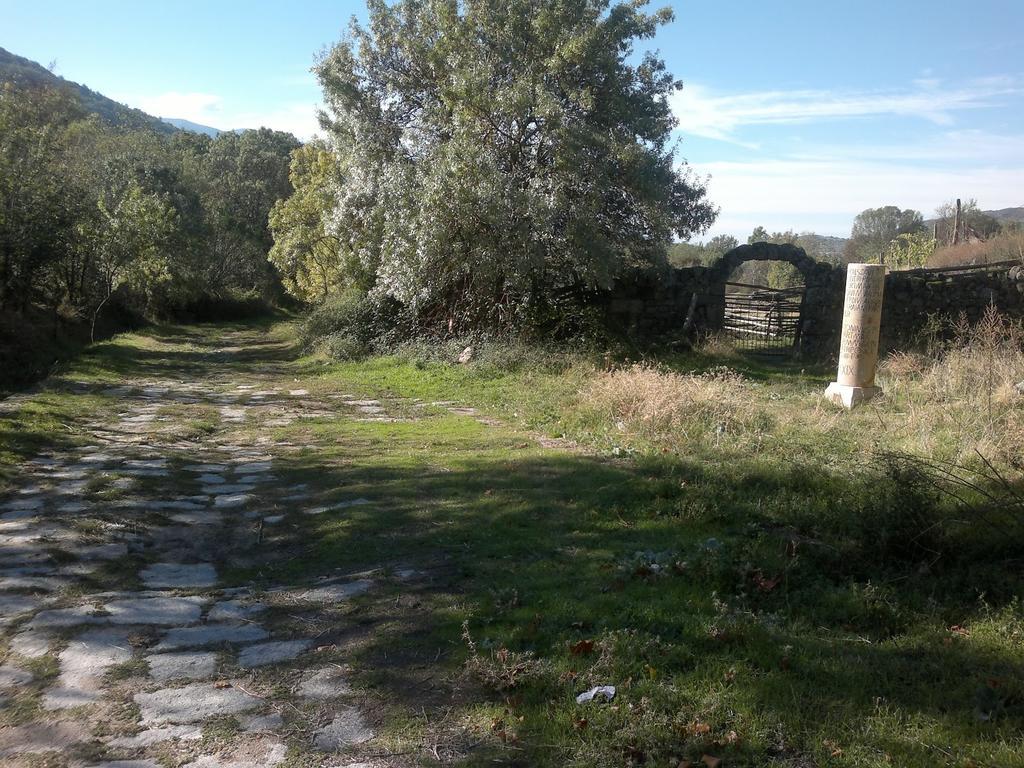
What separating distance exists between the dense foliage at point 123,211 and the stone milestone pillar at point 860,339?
17.3m

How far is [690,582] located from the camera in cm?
479

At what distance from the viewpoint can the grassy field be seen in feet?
10.9

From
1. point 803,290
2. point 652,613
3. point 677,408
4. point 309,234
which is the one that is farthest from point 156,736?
point 309,234

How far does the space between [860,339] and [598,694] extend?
10585 millimetres

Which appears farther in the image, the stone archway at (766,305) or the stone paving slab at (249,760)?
the stone archway at (766,305)

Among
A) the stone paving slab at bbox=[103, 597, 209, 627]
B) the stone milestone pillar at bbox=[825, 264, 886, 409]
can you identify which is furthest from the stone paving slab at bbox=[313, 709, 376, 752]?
the stone milestone pillar at bbox=[825, 264, 886, 409]

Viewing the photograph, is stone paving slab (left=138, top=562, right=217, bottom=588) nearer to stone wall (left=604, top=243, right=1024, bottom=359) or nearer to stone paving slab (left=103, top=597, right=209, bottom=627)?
stone paving slab (left=103, top=597, right=209, bottom=627)

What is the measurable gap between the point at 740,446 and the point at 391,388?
336 inches

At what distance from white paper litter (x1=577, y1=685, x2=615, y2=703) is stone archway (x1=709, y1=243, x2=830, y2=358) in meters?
17.6

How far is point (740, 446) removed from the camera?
7.69m

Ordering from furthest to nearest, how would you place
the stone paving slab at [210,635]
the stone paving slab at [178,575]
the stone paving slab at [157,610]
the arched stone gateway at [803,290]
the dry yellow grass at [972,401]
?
the arched stone gateway at [803,290], the dry yellow grass at [972,401], the stone paving slab at [178,575], the stone paving slab at [157,610], the stone paving slab at [210,635]

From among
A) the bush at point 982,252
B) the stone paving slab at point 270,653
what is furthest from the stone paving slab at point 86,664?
the bush at point 982,252

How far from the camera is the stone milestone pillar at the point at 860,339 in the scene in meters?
12.4

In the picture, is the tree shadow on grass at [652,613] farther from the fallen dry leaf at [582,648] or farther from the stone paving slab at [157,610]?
the stone paving slab at [157,610]
